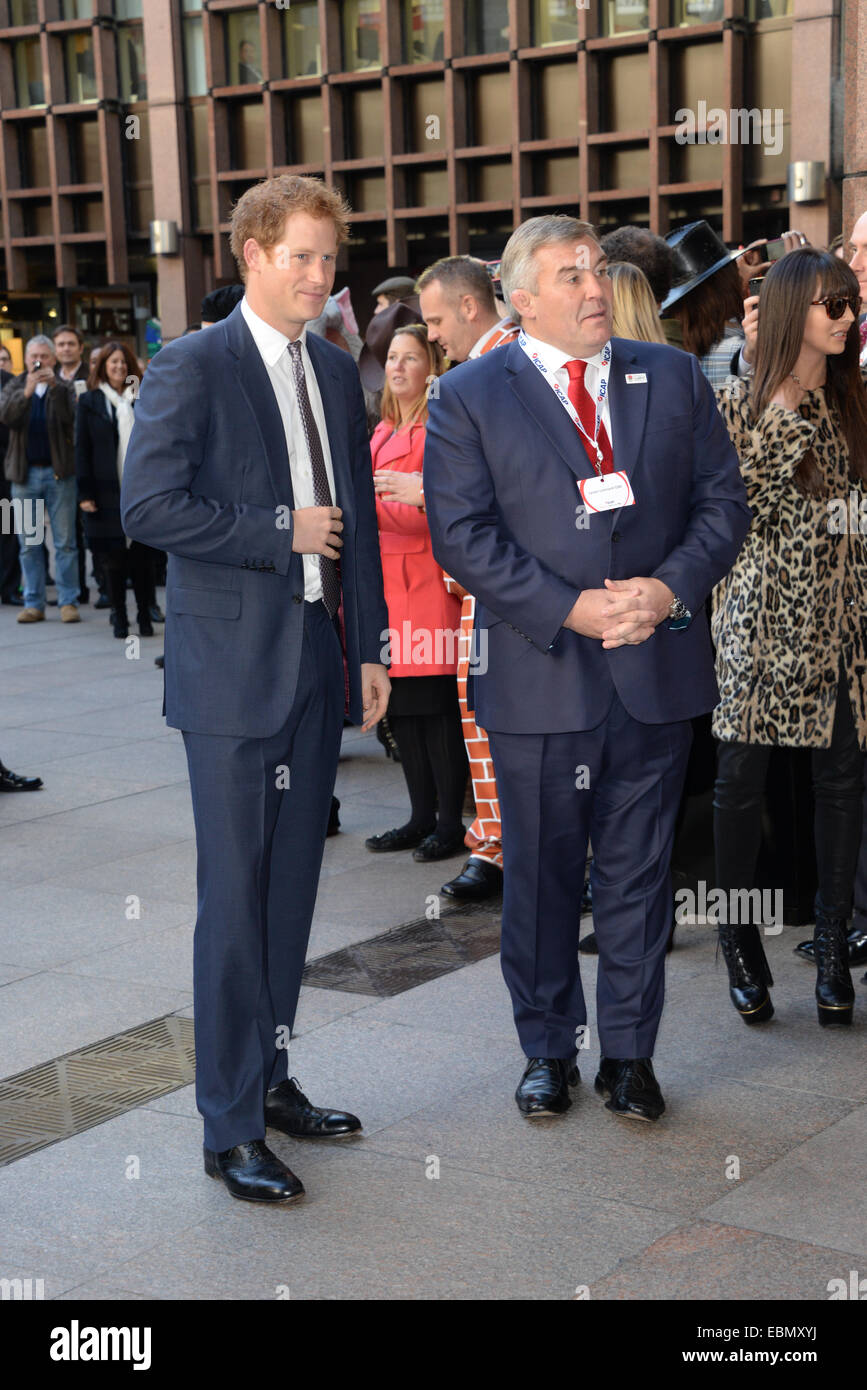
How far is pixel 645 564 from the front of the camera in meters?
3.73

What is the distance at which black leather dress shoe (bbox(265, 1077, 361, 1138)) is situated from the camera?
12.2 ft

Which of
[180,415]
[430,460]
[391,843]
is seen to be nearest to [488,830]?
[391,843]

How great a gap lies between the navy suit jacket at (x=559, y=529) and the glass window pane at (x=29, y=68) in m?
14.4

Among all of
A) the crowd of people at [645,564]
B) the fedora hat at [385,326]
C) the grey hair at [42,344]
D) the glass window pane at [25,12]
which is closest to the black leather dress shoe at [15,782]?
the fedora hat at [385,326]

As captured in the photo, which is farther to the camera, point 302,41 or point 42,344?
point 302,41

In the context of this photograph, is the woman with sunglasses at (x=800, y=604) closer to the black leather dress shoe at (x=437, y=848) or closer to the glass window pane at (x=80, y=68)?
the black leather dress shoe at (x=437, y=848)

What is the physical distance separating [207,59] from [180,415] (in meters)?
13.2

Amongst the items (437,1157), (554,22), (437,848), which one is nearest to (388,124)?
(554,22)

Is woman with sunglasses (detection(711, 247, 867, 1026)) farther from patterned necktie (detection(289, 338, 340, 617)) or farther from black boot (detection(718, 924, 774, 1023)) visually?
patterned necktie (detection(289, 338, 340, 617))

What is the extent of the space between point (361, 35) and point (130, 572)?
5.80 meters

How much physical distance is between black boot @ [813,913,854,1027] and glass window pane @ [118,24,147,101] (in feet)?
46.0

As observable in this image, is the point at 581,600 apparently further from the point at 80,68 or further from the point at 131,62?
the point at 80,68

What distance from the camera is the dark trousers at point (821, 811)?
4.39 meters
